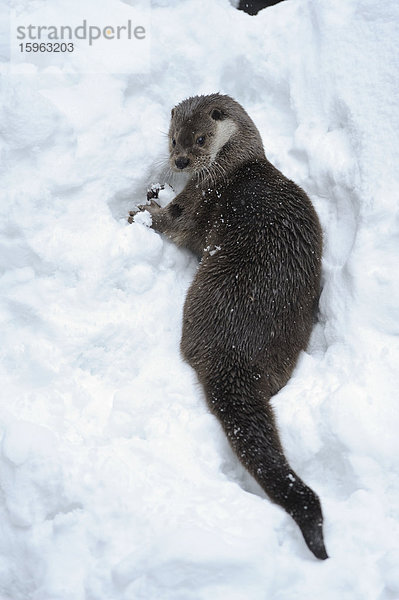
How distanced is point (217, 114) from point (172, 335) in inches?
45.5

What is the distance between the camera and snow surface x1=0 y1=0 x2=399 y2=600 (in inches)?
82.2

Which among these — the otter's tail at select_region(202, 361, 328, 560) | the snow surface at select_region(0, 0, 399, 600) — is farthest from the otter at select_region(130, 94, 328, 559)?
the snow surface at select_region(0, 0, 399, 600)

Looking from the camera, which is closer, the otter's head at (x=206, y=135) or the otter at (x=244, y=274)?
the otter at (x=244, y=274)

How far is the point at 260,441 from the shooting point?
7.52 ft

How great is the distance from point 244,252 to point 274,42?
56.8 inches

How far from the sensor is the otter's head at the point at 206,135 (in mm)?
3004

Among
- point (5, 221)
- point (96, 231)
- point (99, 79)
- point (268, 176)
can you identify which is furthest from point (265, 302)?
point (99, 79)

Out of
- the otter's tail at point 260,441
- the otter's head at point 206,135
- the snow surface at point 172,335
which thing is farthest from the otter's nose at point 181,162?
the otter's tail at point 260,441

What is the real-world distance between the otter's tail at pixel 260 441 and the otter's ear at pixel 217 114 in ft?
4.32

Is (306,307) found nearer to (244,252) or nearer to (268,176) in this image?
(244,252)

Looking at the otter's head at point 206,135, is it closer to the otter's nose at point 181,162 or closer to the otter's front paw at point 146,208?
the otter's nose at point 181,162

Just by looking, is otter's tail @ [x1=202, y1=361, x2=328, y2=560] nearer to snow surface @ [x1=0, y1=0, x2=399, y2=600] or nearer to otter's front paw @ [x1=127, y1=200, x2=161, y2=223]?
snow surface @ [x1=0, y1=0, x2=399, y2=600]

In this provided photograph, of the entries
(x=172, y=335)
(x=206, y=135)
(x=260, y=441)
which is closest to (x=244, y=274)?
(x=172, y=335)

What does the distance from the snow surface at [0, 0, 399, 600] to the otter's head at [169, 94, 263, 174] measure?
207mm
